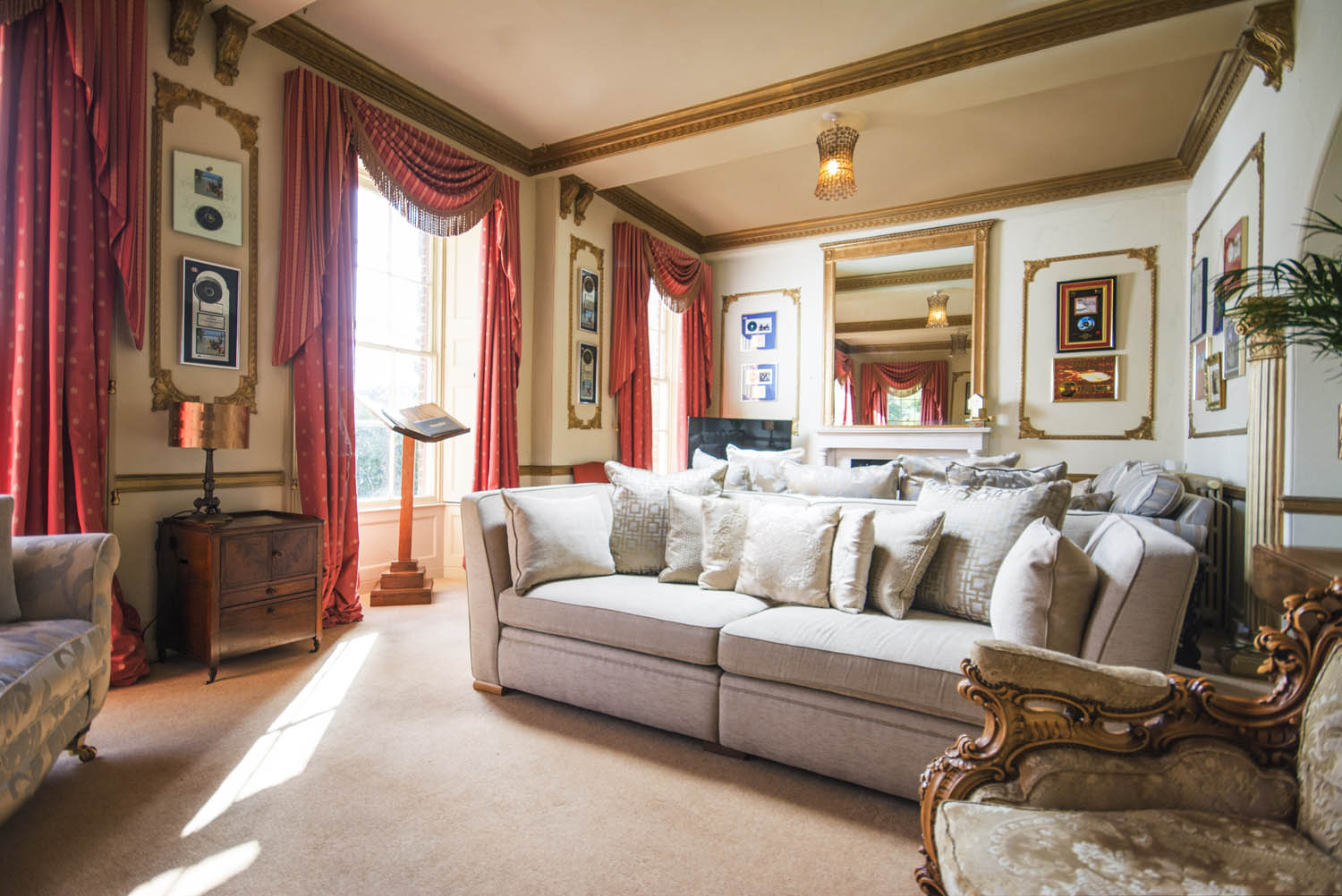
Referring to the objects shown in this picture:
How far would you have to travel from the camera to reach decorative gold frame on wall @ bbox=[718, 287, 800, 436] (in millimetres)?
6527

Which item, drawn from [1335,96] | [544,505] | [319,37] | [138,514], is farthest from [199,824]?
[1335,96]

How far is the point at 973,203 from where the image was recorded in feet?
18.6

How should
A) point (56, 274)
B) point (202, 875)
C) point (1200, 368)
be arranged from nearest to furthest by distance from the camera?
point (202, 875)
point (56, 274)
point (1200, 368)

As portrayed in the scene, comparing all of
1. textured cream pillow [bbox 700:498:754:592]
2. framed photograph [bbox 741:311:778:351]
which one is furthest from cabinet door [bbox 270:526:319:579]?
framed photograph [bbox 741:311:778:351]

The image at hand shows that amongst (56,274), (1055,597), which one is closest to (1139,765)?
(1055,597)

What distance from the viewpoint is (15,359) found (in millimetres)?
2537

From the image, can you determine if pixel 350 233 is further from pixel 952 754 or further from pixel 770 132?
pixel 952 754

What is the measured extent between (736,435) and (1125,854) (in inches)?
209

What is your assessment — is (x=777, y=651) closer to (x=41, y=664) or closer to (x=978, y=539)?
(x=978, y=539)

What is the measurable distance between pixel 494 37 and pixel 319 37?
0.87m

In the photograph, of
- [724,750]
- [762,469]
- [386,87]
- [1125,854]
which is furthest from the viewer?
[762,469]

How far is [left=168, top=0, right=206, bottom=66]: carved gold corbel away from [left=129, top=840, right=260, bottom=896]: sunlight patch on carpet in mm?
3185

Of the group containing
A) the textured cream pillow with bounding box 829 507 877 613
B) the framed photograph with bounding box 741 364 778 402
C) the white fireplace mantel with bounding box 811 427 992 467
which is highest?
the framed photograph with bounding box 741 364 778 402

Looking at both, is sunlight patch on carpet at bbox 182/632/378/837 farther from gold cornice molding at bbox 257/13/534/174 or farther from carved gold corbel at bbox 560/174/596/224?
carved gold corbel at bbox 560/174/596/224
